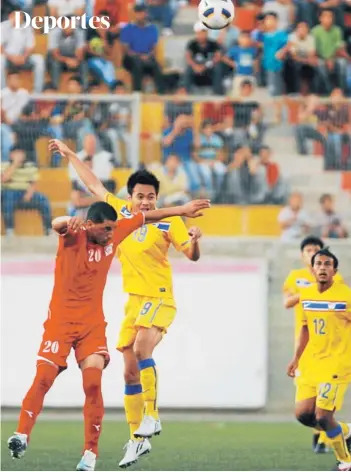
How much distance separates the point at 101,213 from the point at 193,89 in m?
8.76

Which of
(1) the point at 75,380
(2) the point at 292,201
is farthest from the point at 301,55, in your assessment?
(1) the point at 75,380

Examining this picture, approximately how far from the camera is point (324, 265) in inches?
464

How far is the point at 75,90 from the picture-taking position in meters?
18.2

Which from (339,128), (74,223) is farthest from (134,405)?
(339,128)

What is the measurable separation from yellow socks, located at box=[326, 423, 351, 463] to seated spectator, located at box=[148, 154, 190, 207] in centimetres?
546

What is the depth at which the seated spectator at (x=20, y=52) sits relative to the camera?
728 inches

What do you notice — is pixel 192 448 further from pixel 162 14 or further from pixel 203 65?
pixel 162 14

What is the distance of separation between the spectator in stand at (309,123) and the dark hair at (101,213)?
7.45 m

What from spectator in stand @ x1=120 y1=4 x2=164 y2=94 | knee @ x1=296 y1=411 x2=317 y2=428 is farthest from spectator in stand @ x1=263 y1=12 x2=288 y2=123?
knee @ x1=296 y1=411 x2=317 y2=428

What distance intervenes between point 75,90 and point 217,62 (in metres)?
2.02

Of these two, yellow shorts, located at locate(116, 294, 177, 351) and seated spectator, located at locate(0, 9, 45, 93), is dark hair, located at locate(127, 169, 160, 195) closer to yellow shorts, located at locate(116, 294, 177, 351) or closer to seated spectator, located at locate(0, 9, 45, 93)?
yellow shorts, located at locate(116, 294, 177, 351)

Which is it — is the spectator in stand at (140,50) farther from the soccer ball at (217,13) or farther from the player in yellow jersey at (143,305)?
the player in yellow jersey at (143,305)

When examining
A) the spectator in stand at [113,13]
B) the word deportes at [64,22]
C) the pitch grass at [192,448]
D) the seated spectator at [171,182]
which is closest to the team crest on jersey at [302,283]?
the pitch grass at [192,448]

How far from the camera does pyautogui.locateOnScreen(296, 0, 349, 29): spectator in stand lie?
1977 centimetres
